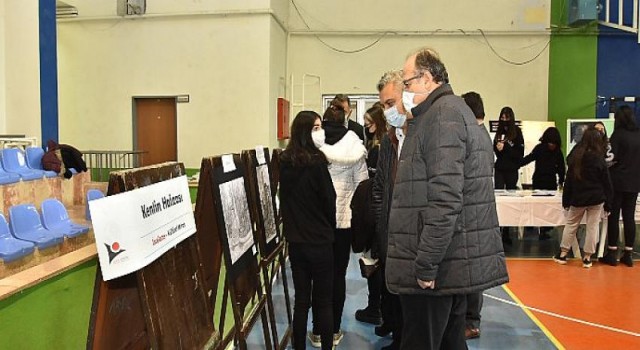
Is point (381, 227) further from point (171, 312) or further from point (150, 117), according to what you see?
point (150, 117)

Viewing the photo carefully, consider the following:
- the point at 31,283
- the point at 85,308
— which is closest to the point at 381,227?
the point at 85,308

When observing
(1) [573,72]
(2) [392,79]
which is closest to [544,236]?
(1) [573,72]

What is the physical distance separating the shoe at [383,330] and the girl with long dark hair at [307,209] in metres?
0.84

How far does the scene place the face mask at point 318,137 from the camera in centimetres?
278

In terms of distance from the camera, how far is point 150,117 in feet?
30.9

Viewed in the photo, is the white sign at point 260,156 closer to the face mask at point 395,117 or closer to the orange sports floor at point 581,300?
the face mask at point 395,117

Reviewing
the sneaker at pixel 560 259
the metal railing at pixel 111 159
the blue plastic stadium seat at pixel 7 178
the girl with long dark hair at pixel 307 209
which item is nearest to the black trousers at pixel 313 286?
the girl with long dark hair at pixel 307 209

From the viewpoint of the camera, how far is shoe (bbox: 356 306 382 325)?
Result: 3.82m

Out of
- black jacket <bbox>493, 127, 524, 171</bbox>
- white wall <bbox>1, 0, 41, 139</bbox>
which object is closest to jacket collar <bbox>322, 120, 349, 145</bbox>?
black jacket <bbox>493, 127, 524, 171</bbox>

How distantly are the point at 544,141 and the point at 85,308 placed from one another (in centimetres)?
586

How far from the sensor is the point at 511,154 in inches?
251

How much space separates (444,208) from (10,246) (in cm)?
184

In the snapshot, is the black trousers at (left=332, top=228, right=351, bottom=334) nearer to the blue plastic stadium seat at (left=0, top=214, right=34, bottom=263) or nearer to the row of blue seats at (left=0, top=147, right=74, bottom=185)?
the blue plastic stadium seat at (left=0, top=214, right=34, bottom=263)

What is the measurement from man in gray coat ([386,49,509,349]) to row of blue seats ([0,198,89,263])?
5.32 feet
